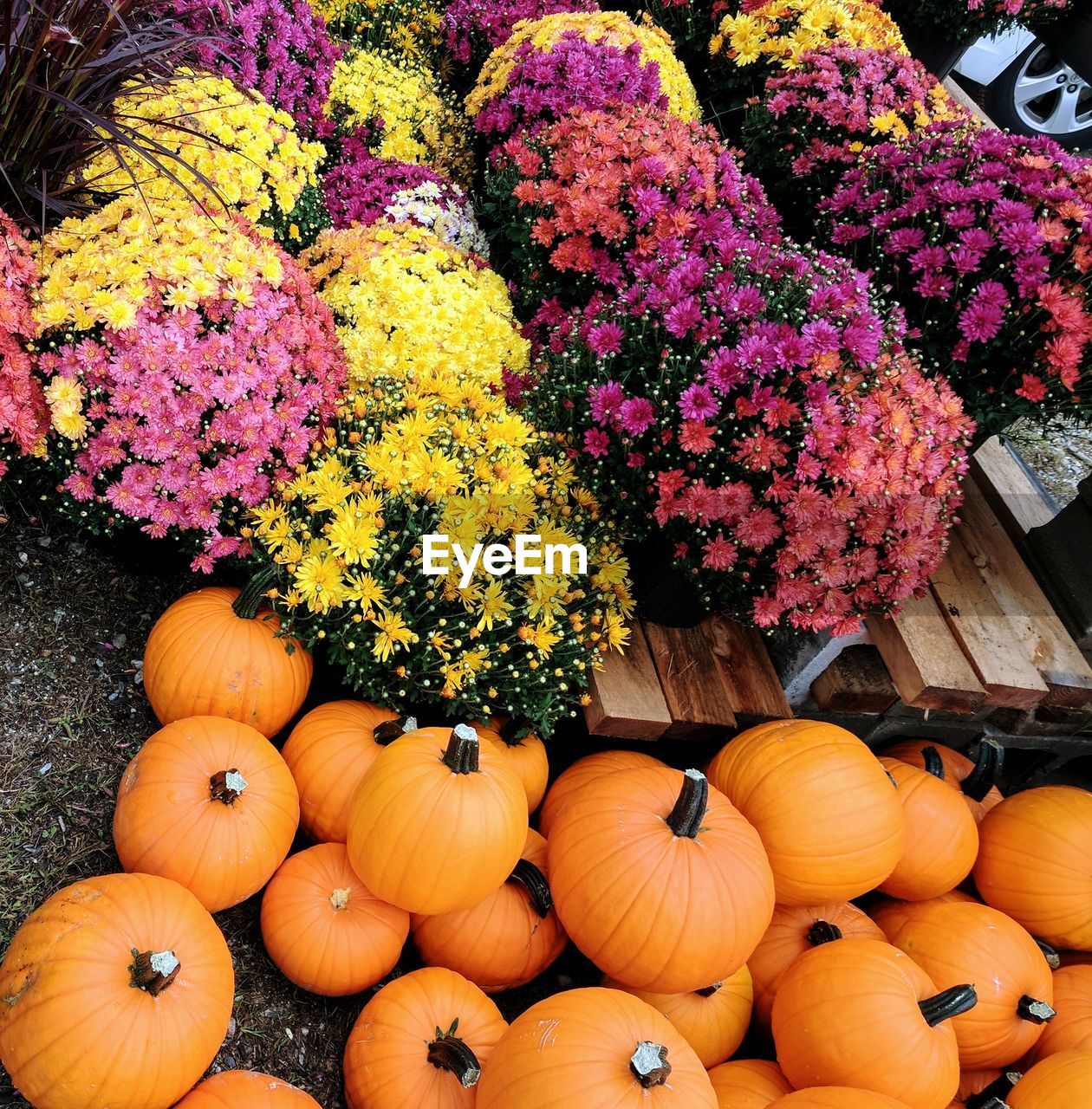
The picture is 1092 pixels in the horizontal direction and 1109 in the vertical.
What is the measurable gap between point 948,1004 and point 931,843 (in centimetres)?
59

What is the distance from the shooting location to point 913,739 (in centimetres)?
280

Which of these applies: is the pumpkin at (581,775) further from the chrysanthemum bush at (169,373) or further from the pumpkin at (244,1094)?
the chrysanthemum bush at (169,373)

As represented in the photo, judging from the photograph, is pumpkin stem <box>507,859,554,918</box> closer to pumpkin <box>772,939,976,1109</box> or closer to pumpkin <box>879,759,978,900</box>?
pumpkin <box>772,939,976,1109</box>

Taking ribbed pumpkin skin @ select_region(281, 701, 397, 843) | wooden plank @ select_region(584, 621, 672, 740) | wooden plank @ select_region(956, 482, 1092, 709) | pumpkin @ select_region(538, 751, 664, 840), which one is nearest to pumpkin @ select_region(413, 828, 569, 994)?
pumpkin @ select_region(538, 751, 664, 840)

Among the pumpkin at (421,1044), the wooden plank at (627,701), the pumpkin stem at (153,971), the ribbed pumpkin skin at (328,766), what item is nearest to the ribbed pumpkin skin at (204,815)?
the ribbed pumpkin skin at (328,766)

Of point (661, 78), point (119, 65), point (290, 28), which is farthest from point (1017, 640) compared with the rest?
point (290, 28)

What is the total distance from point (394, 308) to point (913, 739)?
2.18m

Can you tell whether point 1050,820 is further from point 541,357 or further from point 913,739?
point 541,357

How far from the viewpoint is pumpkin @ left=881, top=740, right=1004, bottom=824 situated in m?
2.44

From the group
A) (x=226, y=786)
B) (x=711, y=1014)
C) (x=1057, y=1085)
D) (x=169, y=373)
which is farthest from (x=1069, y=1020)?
(x=169, y=373)

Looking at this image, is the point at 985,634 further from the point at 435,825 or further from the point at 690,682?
the point at 435,825

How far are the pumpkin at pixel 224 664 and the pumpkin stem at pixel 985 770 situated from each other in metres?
1.96

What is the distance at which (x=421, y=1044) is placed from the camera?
1.65 meters

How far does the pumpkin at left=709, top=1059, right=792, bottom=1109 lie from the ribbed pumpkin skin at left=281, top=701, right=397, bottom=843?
1013 mm
